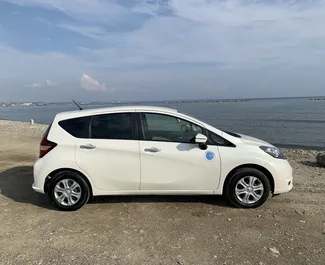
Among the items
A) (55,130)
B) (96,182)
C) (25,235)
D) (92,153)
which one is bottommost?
(25,235)

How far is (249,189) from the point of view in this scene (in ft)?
17.0

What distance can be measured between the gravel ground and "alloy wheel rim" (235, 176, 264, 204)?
21 cm

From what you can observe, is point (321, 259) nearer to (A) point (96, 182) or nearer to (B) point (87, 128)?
(A) point (96, 182)

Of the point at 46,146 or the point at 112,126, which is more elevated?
the point at 112,126

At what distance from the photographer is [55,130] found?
208 inches

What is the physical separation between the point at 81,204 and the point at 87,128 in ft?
4.06

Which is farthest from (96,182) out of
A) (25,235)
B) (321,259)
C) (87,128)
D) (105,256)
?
(321,259)

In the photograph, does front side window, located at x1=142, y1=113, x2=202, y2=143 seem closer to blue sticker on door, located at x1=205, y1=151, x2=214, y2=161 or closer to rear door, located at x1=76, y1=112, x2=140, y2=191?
rear door, located at x1=76, y1=112, x2=140, y2=191

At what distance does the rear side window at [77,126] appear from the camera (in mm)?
5241

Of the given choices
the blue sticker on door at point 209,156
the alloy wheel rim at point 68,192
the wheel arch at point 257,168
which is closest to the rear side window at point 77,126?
the alloy wheel rim at point 68,192

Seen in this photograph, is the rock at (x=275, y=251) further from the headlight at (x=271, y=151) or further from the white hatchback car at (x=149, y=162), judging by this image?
the headlight at (x=271, y=151)

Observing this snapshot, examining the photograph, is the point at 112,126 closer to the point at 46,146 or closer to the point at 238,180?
the point at 46,146

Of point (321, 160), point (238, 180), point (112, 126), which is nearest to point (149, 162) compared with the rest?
point (112, 126)

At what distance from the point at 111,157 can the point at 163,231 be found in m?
1.45
